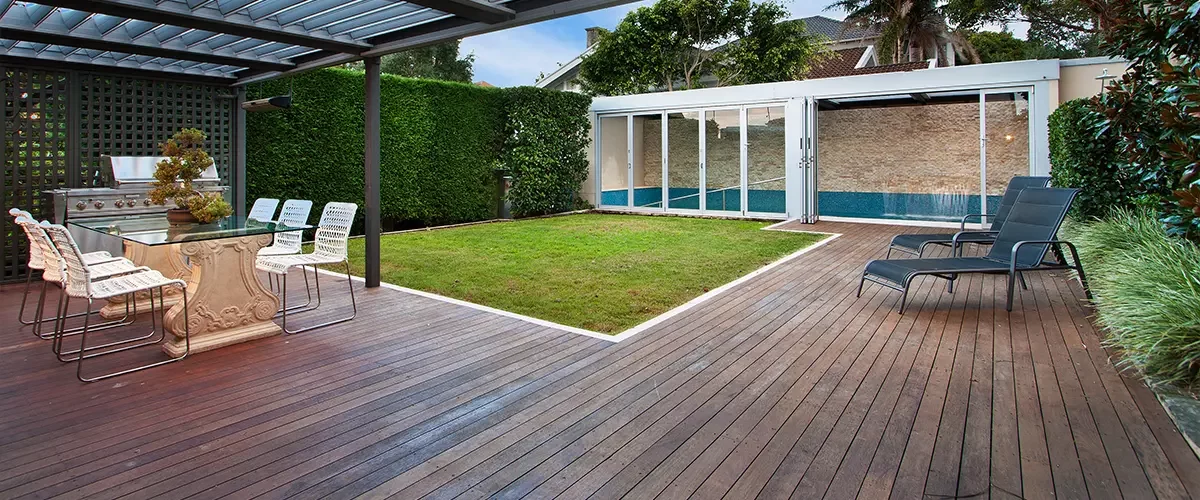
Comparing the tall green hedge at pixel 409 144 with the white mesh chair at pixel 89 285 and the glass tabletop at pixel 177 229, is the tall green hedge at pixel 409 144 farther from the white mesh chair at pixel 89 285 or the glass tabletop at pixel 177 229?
the white mesh chair at pixel 89 285

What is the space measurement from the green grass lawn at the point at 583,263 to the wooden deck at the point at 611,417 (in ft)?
2.75

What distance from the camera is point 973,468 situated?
7.86ft

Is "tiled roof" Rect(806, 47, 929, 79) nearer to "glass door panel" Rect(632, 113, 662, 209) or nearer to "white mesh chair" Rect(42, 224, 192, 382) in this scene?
"glass door panel" Rect(632, 113, 662, 209)

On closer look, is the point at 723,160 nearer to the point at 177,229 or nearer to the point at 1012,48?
the point at 177,229

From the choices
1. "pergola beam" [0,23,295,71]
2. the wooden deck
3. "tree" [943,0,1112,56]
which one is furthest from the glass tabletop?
"tree" [943,0,1112,56]

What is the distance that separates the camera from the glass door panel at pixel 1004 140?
10461 mm

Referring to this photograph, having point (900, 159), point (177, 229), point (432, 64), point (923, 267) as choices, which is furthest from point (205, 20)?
point (432, 64)

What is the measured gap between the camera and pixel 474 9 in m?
4.25

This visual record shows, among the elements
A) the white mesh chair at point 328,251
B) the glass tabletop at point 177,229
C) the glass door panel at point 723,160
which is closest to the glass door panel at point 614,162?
the glass door panel at point 723,160

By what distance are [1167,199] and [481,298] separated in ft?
15.3

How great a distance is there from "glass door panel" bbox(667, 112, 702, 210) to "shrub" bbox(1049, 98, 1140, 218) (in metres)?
7.05

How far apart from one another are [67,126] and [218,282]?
12.8 ft

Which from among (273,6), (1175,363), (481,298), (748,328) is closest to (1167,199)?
(1175,363)

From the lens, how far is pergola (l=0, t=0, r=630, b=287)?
4426 mm
